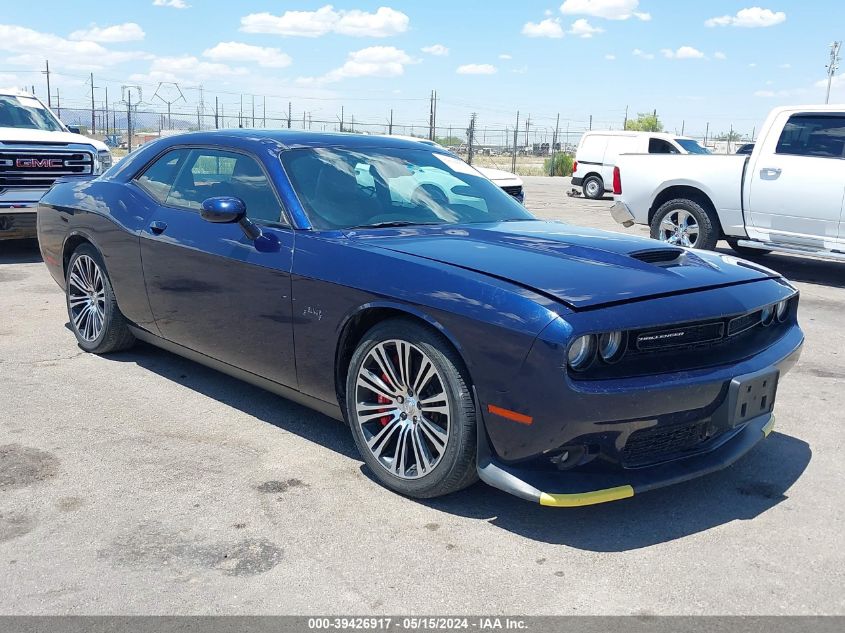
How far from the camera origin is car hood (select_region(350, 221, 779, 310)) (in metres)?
3.27

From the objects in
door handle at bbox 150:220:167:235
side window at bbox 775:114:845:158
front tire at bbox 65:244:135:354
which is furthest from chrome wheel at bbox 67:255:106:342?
side window at bbox 775:114:845:158

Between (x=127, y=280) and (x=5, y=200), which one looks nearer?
(x=127, y=280)

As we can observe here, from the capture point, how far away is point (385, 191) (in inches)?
176

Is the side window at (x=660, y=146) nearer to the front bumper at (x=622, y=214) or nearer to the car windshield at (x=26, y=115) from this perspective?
the front bumper at (x=622, y=214)

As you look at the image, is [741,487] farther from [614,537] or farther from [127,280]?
[127,280]

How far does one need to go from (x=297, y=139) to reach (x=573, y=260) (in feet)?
5.95

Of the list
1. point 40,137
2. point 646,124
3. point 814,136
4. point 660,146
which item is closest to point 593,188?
point 660,146

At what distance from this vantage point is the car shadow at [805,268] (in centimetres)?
964

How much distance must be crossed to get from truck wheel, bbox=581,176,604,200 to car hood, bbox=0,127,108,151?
14468 millimetres

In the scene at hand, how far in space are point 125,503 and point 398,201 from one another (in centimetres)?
198

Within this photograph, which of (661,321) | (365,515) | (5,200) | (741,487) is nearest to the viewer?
(661,321)

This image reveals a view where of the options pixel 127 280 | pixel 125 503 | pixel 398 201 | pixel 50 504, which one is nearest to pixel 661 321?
pixel 398 201

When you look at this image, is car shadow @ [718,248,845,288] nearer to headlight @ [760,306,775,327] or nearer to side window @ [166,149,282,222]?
headlight @ [760,306,775,327]

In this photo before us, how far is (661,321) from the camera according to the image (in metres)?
3.19
